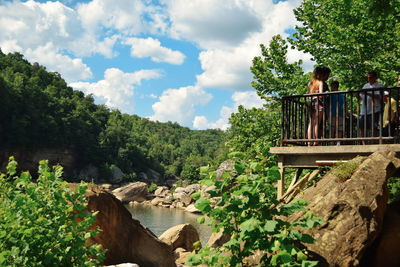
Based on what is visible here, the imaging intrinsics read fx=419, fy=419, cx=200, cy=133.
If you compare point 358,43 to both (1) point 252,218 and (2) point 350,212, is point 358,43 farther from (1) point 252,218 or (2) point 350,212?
(1) point 252,218

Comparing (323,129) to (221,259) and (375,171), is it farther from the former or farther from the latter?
(221,259)

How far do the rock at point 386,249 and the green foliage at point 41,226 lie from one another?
3.65 meters

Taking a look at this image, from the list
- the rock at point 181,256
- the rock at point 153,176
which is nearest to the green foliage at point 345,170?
the rock at point 181,256

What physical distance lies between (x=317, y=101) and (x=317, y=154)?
3.28 feet

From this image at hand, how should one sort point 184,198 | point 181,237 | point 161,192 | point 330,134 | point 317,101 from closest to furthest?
point 330,134
point 317,101
point 181,237
point 184,198
point 161,192

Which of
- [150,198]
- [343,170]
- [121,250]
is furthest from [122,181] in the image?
[343,170]

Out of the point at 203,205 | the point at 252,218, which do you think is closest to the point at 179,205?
the point at 203,205

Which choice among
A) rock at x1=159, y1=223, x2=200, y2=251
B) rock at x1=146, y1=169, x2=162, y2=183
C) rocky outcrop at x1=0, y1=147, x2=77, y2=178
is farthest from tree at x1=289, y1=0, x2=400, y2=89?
rock at x1=146, y1=169, x2=162, y2=183

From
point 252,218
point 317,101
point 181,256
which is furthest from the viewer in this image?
point 181,256

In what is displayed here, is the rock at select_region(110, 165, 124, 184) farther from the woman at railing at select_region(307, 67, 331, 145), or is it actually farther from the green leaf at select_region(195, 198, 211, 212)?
the green leaf at select_region(195, 198, 211, 212)

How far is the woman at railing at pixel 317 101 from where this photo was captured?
800cm

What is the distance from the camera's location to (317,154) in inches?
305

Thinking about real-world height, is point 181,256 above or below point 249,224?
below

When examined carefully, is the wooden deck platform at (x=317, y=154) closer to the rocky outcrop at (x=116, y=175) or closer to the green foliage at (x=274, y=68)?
the green foliage at (x=274, y=68)
